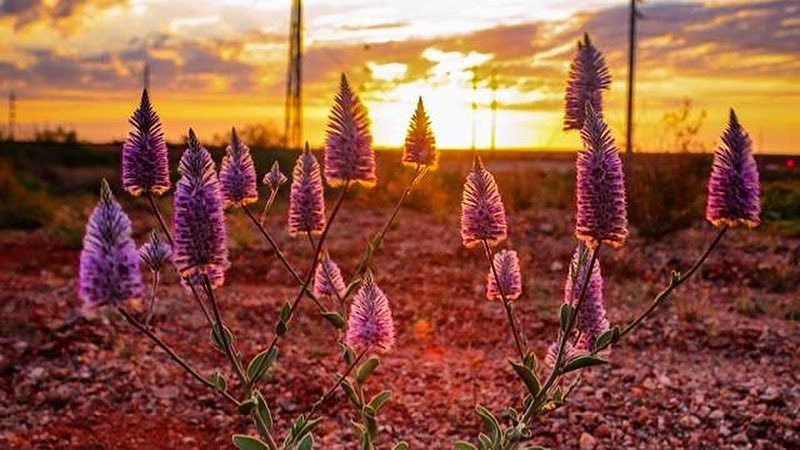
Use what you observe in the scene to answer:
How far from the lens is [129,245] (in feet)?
8.70

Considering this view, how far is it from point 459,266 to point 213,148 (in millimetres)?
35264

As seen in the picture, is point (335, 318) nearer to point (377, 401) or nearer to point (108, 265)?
point (377, 401)

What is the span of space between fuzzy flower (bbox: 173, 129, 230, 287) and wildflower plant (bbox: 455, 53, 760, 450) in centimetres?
105

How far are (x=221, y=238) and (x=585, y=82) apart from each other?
1.59 metres

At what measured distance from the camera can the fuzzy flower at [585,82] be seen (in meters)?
3.69

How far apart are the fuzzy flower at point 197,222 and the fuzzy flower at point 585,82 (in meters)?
1.50

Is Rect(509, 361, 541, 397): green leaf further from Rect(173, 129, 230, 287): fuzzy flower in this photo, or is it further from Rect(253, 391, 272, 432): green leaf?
Rect(173, 129, 230, 287): fuzzy flower

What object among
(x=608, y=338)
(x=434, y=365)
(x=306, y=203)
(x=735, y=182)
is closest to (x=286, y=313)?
(x=306, y=203)

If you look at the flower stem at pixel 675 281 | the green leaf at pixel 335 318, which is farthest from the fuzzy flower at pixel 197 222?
the flower stem at pixel 675 281

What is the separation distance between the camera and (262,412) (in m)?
3.55

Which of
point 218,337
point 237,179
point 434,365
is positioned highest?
point 237,179

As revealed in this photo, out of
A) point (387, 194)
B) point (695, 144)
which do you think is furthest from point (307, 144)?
point (387, 194)

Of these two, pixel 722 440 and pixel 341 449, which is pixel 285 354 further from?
pixel 722 440

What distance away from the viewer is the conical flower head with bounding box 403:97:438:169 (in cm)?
398
